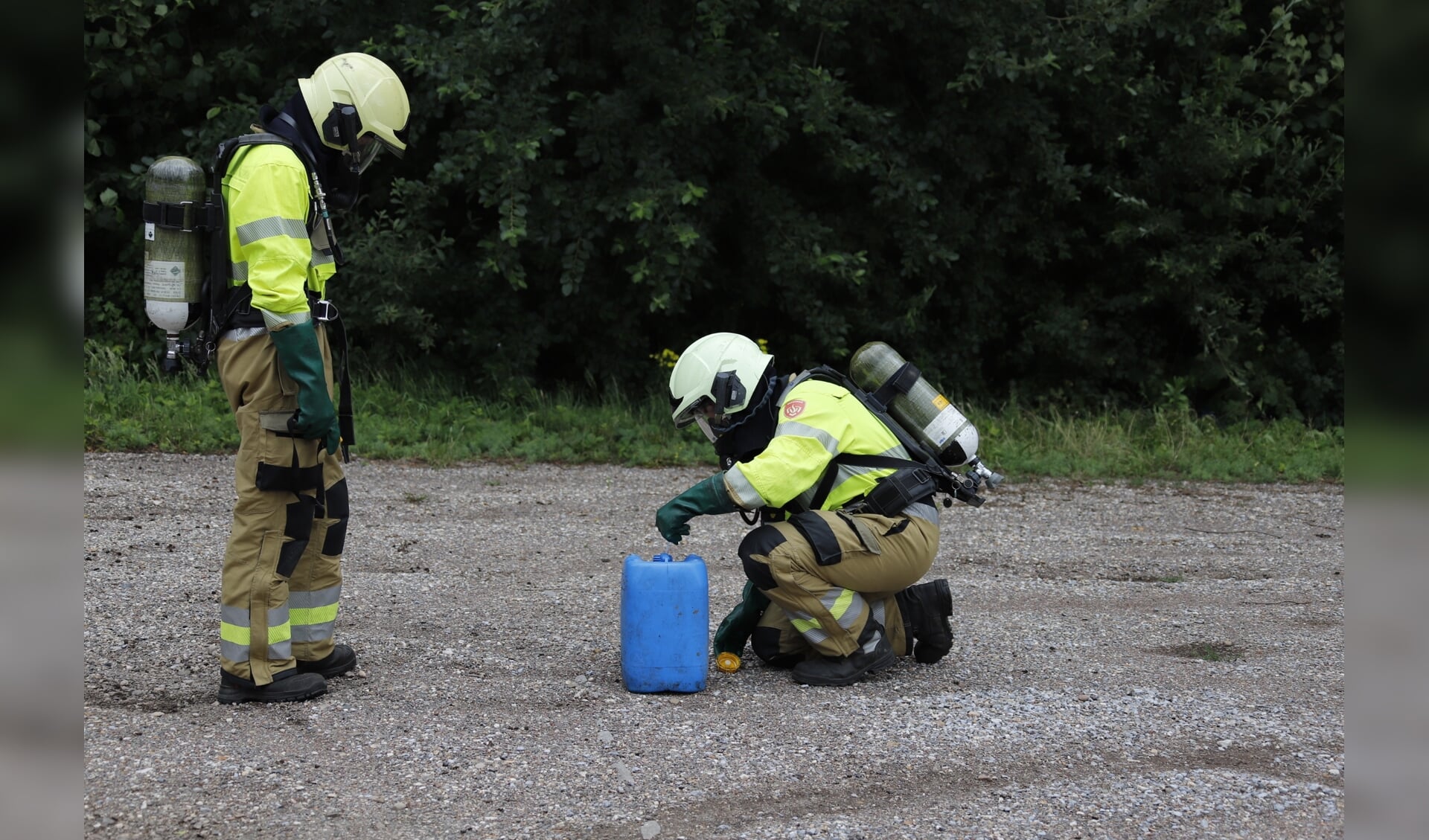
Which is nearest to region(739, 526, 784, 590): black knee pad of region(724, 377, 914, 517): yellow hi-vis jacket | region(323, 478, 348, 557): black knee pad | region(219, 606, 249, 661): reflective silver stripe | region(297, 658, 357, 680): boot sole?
region(724, 377, 914, 517): yellow hi-vis jacket

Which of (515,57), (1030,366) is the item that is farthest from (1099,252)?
(515,57)

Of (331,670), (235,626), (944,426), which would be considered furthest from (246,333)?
(944,426)

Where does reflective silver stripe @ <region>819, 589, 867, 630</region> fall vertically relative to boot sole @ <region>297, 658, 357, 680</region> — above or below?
above

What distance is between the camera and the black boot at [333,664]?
500 cm

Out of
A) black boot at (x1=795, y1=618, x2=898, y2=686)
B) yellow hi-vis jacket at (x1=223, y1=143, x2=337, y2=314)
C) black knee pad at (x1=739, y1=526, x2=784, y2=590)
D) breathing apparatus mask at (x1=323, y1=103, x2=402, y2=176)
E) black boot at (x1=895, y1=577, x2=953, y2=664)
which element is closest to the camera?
yellow hi-vis jacket at (x1=223, y1=143, x2=337, y2=314)

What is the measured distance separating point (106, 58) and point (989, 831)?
14205 millimetres

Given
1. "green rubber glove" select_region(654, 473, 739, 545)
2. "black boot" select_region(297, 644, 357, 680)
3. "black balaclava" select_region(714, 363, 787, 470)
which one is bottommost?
"black boot" select_region(297, 644, 357, 680)

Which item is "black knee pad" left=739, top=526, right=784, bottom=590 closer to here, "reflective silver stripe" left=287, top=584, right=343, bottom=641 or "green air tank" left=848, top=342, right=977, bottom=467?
"green air tank" left=848, top=342, right=977, bottom=467

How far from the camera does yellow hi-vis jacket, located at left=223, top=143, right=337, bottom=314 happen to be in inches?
172

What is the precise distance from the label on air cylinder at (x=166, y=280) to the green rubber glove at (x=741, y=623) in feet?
8.36

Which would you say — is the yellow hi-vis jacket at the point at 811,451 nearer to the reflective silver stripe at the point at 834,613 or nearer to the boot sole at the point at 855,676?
the reflective silver stripe at the point at 834,613

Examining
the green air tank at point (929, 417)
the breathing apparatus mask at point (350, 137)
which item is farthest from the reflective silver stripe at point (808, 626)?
the breathing apparatus mask at point (350, 137)

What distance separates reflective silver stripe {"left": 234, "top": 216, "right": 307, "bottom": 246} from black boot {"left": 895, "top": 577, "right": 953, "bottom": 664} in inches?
113

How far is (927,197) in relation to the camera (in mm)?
13727
